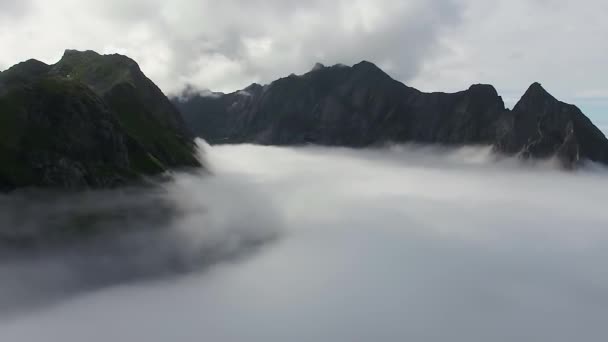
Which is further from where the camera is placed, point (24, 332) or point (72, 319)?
point (72, 319)

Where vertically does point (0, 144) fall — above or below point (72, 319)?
above

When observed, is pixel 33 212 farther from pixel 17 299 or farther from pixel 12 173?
pixel 17 299

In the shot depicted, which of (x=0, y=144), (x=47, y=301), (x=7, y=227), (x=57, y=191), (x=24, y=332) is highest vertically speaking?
(x=0, y=144)

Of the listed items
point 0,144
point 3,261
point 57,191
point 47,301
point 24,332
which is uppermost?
point 0,144

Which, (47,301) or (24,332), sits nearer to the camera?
(24,332)

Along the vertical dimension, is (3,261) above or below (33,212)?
below

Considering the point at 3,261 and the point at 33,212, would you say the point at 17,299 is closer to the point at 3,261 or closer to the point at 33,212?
the point at 3,261

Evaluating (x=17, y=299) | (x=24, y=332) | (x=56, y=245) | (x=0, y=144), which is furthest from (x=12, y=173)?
(x=24, y=332)

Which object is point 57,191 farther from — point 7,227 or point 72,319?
point 72,319

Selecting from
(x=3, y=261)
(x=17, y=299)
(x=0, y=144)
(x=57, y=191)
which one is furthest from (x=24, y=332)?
(x=0, y=144)
